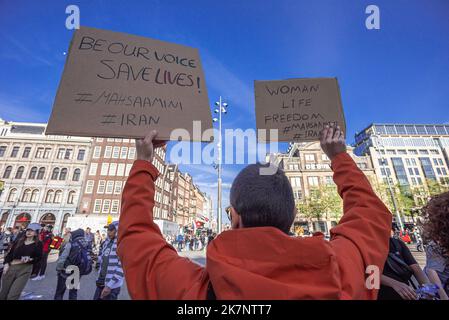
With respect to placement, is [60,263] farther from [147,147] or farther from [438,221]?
[438,221]

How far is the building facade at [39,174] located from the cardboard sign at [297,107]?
141 feet

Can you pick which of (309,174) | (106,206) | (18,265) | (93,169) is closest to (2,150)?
(93,169)

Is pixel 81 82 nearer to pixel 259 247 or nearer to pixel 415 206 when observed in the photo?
pixel 259 247

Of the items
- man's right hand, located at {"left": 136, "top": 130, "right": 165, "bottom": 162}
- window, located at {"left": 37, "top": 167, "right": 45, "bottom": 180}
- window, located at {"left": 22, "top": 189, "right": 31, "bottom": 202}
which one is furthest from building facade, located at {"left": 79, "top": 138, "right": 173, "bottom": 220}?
man's right hand, located at {"left": 136, "top": 130, "right": 165, "bottom": 162}

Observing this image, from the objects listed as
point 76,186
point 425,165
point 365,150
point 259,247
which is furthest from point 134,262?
point 425,165

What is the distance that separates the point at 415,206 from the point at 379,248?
157 ft

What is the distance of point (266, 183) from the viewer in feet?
3.33

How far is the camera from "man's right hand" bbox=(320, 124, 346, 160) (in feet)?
5.23

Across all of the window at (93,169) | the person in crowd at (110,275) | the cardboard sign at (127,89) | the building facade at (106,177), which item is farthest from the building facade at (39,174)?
the cardboard sign at (127,89)

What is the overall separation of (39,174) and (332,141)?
4847 centimetres

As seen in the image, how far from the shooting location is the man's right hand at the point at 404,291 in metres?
2.11

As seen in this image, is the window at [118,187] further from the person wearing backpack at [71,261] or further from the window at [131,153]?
the person wearing backpack at [71,261]

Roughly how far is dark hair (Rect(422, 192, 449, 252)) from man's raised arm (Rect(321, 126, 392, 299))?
107 cm

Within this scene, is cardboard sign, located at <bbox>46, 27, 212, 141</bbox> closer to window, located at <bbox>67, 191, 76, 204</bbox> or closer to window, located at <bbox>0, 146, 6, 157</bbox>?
window, located at <bbox>67, 191, 76, 204</bbox>
